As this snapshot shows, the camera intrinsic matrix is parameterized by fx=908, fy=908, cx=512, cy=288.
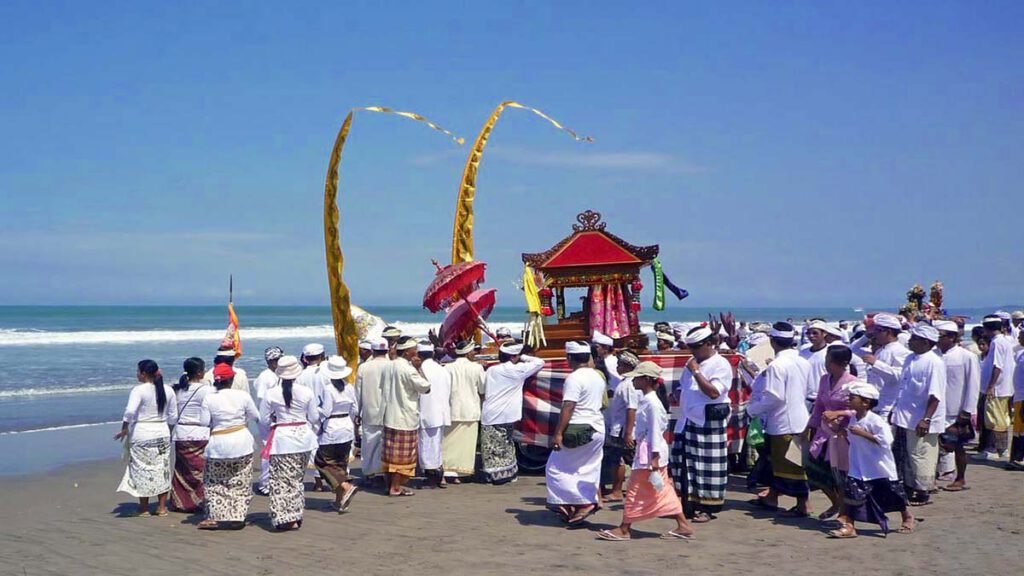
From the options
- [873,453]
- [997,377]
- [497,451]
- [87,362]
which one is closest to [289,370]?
[497,451]

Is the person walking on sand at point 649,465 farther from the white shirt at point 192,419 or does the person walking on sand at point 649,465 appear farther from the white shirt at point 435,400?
the white shirt at point 192,419

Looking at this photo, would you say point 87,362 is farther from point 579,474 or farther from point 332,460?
point 579,474

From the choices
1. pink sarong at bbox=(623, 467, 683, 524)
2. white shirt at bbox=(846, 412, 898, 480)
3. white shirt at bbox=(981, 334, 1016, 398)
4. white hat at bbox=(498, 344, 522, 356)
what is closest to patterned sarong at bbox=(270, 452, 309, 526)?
white hat at bbox=(498, 344, 522, 356)

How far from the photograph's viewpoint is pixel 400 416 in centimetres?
985

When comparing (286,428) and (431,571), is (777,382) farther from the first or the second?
(286,428)

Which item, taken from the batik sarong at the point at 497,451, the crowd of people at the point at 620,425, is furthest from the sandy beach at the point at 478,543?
the batik sarong at the point at 497,451

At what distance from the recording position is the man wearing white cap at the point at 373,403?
1000 centimetres

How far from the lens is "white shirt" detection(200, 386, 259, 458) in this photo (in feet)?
26.0

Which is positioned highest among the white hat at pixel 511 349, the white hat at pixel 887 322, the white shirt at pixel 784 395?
the white hat at pixel 887 322

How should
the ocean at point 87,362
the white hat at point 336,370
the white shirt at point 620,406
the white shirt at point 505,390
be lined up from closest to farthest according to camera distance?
the white shirt at point 620,406
the white hat at point 336,370
the white shirt at point 505,390
the ocean at point 87,362

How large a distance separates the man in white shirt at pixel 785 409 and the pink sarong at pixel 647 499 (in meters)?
1.27

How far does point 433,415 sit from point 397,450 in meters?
0.57

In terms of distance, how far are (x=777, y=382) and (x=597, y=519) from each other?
6.82ft

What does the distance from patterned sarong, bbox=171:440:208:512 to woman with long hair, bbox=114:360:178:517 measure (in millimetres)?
113
